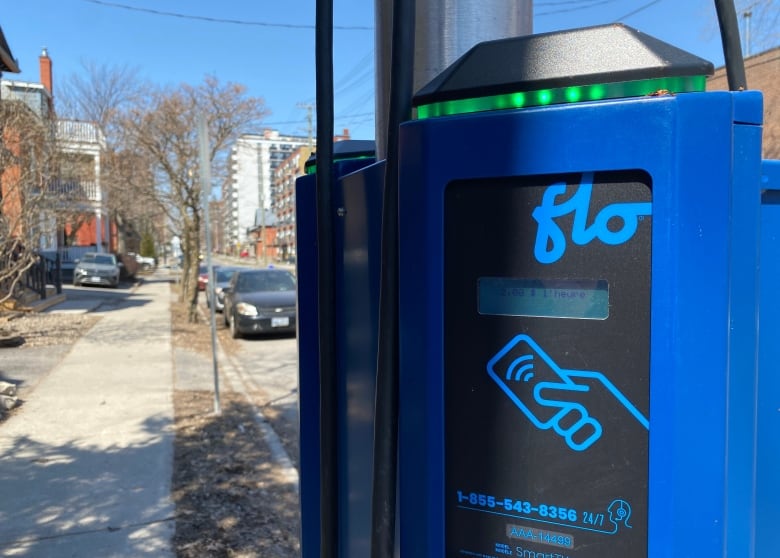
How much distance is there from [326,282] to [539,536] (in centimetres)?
73

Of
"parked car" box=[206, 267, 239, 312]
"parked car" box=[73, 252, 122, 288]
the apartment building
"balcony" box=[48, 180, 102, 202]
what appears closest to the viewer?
"balcony" box=[48, 180, 102, 202]

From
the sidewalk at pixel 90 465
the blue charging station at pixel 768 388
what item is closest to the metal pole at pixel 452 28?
the blue charging station at pixel 768 388

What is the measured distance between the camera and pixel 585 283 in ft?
3.41

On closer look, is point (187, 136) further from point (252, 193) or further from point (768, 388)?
point (252, 193)

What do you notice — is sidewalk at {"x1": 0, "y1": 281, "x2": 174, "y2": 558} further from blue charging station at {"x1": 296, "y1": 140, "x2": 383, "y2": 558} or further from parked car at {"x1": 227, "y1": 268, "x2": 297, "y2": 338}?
parked car at {"x1": 227, "y1": 268, "x2": 297, "y2": 338}

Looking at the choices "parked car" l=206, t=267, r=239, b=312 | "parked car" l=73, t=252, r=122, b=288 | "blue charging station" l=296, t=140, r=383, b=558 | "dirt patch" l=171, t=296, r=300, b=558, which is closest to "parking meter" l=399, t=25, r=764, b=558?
"blue charging station" l=296, t=140, r=383, b=558

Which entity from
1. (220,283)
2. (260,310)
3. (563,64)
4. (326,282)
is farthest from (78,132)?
(563,64)

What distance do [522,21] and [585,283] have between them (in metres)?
0.78

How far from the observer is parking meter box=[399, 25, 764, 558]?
3.15 ft

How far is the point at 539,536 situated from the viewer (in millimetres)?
1080

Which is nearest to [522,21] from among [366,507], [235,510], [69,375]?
[366,507]

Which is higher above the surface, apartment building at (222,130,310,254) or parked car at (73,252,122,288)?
apartment building at (222,130,310,254)

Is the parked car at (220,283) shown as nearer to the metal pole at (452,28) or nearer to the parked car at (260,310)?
the parked car at (260,310)

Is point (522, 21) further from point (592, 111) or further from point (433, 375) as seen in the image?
point (433, 375)
